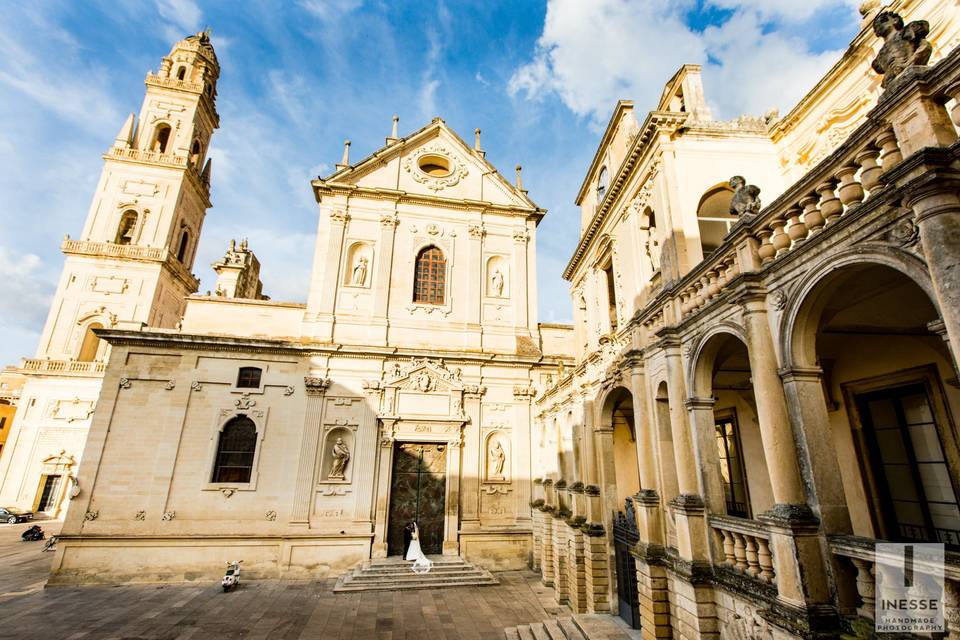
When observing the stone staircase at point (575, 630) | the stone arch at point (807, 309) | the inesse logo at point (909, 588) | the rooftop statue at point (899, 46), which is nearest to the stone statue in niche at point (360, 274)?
the stone staircase at point (575, 630)

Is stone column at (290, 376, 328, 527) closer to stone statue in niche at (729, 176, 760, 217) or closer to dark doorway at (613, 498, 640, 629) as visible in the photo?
dark doorway at (613, 498, 640, 629)

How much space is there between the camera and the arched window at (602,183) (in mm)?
13533

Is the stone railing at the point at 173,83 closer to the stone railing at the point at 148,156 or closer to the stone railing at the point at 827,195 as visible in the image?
the stone railing at the point at 148,156

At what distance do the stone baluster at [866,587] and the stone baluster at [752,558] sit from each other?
3.85ft

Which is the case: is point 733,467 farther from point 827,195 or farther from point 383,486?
point 383,486

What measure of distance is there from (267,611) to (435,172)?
18122mm

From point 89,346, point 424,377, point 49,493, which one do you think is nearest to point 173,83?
point 89,346

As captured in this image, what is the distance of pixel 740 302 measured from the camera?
590 centimetres

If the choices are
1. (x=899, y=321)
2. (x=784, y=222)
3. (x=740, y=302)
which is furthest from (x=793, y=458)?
(x=899, y=321)

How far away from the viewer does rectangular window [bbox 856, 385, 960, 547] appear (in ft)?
22.5

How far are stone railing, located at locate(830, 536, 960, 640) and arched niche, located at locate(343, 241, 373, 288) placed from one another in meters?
16.9

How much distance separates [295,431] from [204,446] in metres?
3.02

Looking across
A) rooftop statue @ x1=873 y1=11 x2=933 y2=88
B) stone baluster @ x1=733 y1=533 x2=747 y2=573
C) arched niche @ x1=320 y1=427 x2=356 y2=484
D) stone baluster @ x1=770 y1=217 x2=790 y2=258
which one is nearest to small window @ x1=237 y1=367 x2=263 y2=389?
arched niche @ x1=320 y1=427 x2=356 y2=484

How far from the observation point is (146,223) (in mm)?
28578
